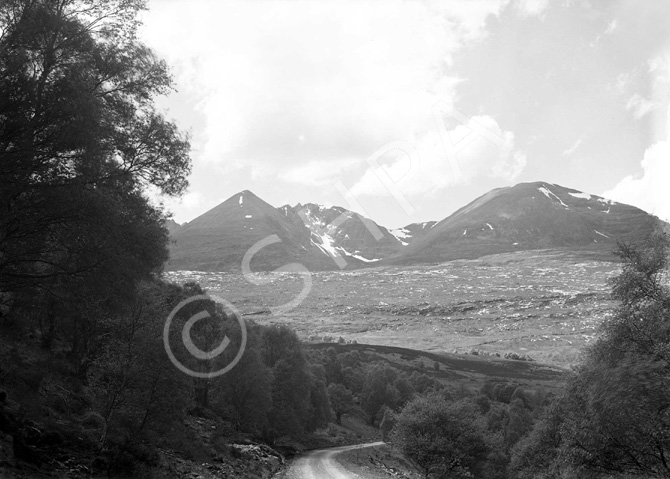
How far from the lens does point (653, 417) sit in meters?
22.3

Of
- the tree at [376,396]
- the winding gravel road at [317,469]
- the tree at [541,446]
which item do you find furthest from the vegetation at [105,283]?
the tree at [376,396]

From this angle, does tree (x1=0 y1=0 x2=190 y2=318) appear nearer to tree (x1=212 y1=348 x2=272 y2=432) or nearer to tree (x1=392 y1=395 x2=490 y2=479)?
tree (x1=392 y1=395 x2=490 y2=479)

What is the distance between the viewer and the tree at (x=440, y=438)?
47.3 m

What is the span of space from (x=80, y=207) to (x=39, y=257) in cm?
335

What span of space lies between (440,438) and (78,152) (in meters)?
42.5

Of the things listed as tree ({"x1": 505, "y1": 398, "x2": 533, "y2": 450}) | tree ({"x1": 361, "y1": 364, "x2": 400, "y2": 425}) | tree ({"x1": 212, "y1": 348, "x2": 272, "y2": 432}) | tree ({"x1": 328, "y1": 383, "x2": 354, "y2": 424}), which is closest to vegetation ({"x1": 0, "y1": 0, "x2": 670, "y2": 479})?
tree ({"x1": 212, "y1": 348, "x2": 272, "y2": 432})

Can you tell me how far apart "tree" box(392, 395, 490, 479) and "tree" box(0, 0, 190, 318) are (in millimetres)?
37560

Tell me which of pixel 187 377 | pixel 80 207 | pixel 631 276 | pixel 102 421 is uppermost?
pixel 80 207

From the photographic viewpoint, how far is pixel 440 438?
47.5m

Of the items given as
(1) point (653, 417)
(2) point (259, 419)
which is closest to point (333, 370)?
(2) point (259, 419)

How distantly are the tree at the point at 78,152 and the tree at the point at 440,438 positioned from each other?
123 feet

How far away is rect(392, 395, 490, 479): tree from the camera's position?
4734cm

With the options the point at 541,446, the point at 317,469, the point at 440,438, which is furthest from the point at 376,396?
the point at 440,438

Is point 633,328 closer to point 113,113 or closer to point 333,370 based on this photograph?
point 113,113
